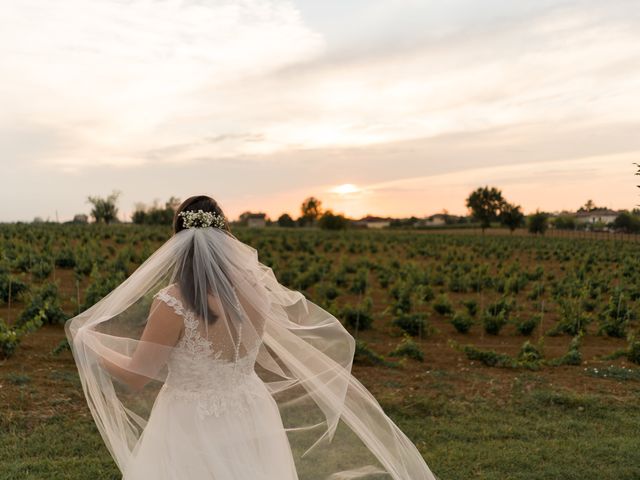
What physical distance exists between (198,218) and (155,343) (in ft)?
2.16

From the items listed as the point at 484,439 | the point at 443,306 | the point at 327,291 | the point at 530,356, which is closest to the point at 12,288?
the point at 327,291

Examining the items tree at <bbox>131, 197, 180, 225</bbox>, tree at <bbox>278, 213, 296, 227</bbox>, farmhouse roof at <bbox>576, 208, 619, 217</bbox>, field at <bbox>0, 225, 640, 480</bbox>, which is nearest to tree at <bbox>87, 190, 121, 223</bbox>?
tree at <bbox>131, 197, 180, 225</bbox>

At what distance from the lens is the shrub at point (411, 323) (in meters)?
12.0

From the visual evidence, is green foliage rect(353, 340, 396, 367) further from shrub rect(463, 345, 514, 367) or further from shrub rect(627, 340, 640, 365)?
shrub rect(627, 340, 640, 365)

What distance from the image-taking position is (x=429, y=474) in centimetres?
391

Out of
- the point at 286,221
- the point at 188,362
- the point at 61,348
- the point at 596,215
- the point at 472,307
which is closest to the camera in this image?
the point at 188,362

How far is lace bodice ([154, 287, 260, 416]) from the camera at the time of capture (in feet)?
9.02

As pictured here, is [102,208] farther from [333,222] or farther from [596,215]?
[596,215]

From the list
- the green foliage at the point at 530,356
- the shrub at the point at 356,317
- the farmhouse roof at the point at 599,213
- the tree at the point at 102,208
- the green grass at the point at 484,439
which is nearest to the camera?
the green grass at the point at 484,439

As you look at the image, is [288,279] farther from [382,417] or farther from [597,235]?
[597,235]

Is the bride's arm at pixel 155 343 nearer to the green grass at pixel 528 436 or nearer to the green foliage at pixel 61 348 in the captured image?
the green grass at pixel 528 436

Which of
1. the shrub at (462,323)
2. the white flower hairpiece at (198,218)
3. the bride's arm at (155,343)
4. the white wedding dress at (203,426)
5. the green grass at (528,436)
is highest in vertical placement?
the white flower hairpiece at (198,218)

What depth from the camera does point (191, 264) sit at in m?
2.91

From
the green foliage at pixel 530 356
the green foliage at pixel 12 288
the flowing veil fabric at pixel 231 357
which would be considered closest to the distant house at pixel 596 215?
the green foliage at pixel 530 356
